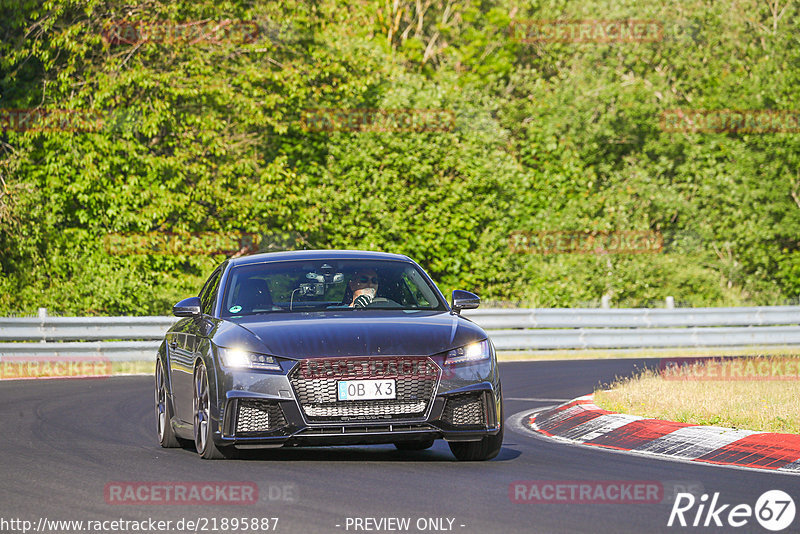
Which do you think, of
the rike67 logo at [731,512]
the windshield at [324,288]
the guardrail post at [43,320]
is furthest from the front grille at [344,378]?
the guardrail post at [43,320]

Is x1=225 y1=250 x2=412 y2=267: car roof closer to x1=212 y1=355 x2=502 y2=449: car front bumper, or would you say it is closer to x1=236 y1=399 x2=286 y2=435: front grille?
x1=212 y1=355 x2=502 y2=449: car front bumper

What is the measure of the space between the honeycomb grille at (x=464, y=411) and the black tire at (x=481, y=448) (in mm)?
244

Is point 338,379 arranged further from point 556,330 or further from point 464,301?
point 556,330

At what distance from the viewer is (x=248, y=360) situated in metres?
9.38

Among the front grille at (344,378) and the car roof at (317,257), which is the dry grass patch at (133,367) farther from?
the front grille at (344,378)

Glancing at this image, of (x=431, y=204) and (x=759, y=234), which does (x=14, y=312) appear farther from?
(x=759, y=234)

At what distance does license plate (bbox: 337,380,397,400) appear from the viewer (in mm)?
9258

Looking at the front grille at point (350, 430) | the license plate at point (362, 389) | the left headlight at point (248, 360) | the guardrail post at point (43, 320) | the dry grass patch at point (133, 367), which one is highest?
the left headlight at point (248, 360)

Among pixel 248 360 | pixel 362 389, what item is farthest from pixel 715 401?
pixel 248 360

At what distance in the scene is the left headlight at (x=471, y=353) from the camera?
374 inches

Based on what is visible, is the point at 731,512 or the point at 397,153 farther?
the point at 397,153

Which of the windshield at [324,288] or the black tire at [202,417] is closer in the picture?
the black tire at [202,417]

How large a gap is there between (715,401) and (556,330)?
49.2 feet

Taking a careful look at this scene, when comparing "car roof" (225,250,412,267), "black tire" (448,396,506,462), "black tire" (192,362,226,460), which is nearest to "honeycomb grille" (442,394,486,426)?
"black tire" (448,396,506,462)
